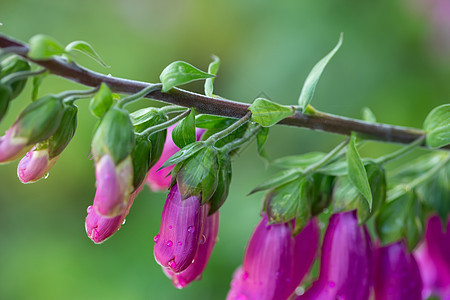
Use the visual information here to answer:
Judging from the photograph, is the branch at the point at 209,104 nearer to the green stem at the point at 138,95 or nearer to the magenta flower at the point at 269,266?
the green stem at the point at 138,95

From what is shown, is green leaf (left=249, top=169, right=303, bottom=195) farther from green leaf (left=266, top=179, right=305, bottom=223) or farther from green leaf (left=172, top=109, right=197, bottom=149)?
green leaf (left=172, top=109, right=197, bottom=149)

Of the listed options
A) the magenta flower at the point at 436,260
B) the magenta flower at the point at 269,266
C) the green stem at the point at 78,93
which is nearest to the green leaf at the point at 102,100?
the green stem at the point at 78,93

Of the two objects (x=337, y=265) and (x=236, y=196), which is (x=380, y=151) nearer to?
(x=236, y=196)

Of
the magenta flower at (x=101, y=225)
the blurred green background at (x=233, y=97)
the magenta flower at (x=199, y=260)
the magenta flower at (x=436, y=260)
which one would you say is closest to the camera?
the magenta flower at (x=101, y=225)

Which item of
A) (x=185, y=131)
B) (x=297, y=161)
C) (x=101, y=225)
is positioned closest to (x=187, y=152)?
(x=185, y=131)

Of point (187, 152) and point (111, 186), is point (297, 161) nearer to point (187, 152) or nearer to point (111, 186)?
point (187, 152)

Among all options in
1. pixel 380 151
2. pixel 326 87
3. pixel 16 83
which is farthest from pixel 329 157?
pixel 326 87

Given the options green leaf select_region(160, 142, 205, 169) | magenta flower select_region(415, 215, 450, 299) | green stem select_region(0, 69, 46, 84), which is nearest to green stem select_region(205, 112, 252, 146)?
green leaf select_region(160, 142, 205, 169)
